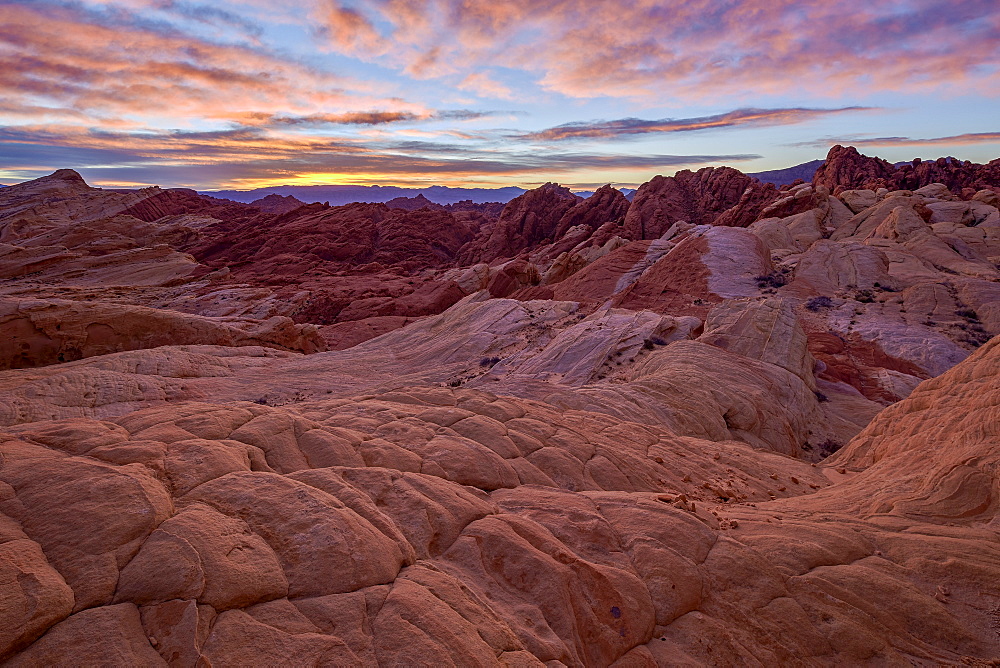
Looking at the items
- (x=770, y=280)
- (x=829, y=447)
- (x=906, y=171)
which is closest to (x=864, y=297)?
(x=770, y=280)

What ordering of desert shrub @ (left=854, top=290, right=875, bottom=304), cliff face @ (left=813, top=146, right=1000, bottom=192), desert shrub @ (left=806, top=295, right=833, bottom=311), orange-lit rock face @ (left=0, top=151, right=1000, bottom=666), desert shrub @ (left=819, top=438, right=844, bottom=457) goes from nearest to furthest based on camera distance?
1. orange-lit rock face @ (left=0, top=151, right=1000, bottom=666)
2. desert shrub @ (left=819, top=438, right=844, bottom=457)
3. desert shrub @ (left=806, top=295, right=833, bottom=311)
4. desert shrub @ (left=854, top=290, right=875, bottom=304)
5. cliff face @ (left=813, top=146, right=1000, bottom=192)

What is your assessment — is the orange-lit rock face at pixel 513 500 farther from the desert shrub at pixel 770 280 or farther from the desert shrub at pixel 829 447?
the desert shrub at pixel 770 280

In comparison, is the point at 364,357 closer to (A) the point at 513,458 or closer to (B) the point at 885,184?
(A) the point at 513,458

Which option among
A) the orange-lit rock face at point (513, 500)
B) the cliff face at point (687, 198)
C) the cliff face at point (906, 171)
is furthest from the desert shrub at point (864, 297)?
the cliff face at point (906, 171)

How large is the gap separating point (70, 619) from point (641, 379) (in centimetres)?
1384

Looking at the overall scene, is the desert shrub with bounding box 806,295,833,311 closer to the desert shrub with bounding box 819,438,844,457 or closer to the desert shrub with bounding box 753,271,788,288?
the desert shrub with bounding box 753,271,788,288

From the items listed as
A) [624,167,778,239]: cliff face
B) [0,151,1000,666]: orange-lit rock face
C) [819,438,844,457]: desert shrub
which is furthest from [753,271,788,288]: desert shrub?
[624,167,778,239]: cliff face

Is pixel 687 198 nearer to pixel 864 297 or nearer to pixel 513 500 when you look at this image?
pixel 864 297

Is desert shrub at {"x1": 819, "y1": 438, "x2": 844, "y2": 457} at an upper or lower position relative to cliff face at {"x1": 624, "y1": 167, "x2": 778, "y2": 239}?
lower

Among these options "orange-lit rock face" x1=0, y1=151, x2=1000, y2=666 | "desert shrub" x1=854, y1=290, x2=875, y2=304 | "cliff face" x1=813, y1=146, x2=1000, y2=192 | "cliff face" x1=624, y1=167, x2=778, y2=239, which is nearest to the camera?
"orange-lit rock face" x1=0, y1=151, x2=1000, y2=666

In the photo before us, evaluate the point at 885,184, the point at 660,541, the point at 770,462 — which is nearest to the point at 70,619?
the point at 660,541

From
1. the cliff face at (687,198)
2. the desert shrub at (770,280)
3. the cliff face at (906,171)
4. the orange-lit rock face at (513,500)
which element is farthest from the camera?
the cliff face at (906,171)

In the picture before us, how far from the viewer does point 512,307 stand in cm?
2658

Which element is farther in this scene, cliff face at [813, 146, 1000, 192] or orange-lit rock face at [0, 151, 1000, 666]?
cliff face at [813, 146, 1000, 192]
